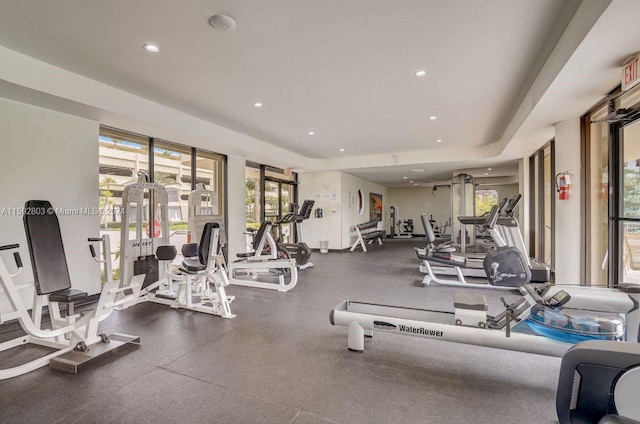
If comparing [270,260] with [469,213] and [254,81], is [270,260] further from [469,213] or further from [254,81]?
[469,213]

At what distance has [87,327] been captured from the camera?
2.57m

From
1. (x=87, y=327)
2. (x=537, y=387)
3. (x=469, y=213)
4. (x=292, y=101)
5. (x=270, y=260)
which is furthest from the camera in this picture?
(x=469, y=213)

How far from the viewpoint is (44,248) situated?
255 centimetres

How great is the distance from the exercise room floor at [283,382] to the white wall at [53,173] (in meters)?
1.02

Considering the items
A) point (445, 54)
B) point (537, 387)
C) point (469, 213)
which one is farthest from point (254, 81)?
point (469, 213)

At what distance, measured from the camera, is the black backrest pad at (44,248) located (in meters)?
2.46

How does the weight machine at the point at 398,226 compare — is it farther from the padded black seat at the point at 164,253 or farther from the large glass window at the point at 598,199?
the padded black seat at the point at 164,253

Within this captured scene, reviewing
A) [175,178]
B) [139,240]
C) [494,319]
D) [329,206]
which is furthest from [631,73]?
[329,206]

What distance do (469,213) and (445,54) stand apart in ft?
21.7

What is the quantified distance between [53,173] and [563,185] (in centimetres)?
→ 626

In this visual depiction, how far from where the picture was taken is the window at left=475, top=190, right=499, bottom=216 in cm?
1355

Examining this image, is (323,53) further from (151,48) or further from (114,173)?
(114,173)

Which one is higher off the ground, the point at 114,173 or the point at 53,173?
the point at 114,173

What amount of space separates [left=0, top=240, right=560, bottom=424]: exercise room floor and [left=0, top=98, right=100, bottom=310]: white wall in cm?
102
